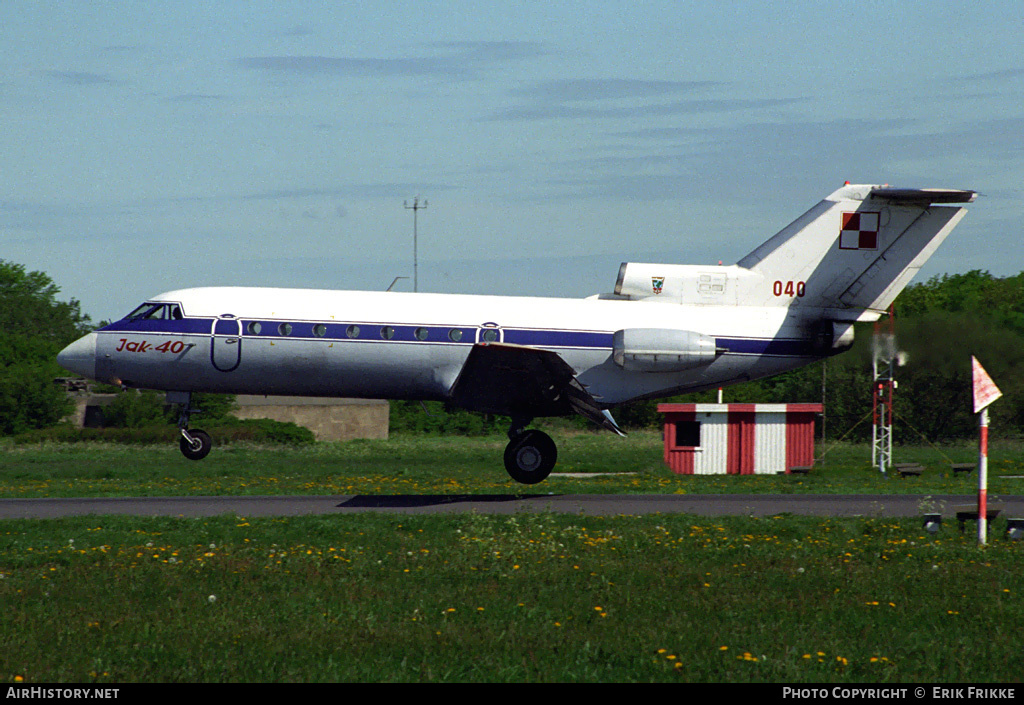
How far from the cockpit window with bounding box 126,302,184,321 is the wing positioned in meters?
6.17

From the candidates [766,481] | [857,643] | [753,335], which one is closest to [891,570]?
[857,643]

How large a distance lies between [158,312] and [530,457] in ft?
28.0

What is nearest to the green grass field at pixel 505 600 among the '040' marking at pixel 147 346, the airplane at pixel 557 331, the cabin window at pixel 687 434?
the airplane at pixel 557 331

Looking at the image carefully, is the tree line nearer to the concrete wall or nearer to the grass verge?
the concrete wall

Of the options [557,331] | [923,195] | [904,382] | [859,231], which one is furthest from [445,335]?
[904,382]

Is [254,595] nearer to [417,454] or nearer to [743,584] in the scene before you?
[743,584]

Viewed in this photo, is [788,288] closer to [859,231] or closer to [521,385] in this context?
[859,231]

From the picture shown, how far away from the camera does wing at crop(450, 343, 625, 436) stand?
2011 cm

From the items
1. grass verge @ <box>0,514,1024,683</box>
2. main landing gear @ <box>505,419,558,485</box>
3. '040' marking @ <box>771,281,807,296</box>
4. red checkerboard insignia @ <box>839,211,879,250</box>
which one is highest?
red checkerboard insignia @ <box>839,211,879,250</box>

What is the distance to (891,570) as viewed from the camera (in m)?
13.4

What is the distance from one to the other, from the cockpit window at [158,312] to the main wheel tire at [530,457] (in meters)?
7.64

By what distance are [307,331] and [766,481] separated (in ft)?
48.9

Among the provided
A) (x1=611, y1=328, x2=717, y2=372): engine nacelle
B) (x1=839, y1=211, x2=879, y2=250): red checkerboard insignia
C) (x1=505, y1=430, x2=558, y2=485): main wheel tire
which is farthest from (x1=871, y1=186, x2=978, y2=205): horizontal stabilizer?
(x1=505, y1=430, x2=558, y2=485): main wheel tire
